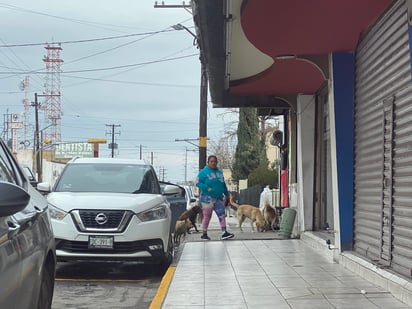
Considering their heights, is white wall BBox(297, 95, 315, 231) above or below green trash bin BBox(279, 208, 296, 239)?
above

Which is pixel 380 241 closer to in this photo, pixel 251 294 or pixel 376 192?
pixel 376 192

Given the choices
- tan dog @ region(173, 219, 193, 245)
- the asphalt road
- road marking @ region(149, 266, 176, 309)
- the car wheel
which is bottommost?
the asphalt road

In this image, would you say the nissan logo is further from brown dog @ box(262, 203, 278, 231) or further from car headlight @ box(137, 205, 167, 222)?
brown dog @ box(262, 203, 278, 231)

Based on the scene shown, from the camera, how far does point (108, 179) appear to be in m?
10.2

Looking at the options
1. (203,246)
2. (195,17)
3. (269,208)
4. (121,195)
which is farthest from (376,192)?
(269,208)

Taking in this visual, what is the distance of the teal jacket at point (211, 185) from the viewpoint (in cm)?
1276

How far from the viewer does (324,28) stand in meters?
8.00

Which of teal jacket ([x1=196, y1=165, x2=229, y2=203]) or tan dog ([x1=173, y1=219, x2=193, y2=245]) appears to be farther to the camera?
tan dog ([x1=173, y1=219, x2=193, y2=245])

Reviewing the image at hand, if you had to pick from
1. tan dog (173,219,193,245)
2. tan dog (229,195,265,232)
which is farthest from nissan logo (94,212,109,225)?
tan dog (229,195,265,232)

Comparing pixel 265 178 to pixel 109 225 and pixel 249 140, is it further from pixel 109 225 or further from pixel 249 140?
pixel 109 225

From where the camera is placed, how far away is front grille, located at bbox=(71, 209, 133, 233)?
9031 millimetres

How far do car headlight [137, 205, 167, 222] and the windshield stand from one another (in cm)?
49

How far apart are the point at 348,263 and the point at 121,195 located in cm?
351

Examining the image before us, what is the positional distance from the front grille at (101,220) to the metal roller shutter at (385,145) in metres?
3.34
